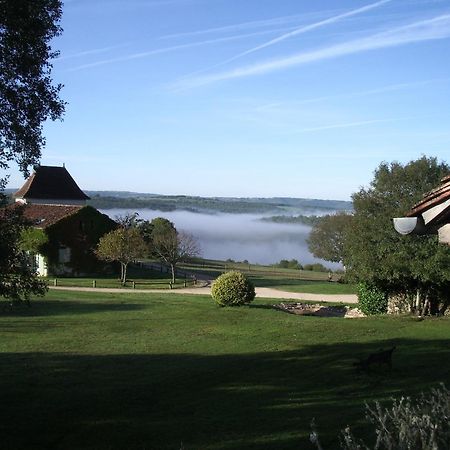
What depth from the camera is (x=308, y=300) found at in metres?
37.8

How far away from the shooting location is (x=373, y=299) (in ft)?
96.5

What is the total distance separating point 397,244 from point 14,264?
18851 mm

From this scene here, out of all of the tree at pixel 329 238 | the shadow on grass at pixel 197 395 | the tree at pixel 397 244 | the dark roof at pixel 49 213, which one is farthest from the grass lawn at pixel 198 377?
the tree at pixel 329 238

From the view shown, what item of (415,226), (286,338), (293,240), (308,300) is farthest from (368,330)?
(293,240)

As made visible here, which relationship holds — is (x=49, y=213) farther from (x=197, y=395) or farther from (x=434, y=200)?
(x=434, y=200)

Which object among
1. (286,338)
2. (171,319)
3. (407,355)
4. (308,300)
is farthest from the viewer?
(308,300)

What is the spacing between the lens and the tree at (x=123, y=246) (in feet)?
155

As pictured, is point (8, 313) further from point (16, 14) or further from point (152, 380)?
point (16, 14)

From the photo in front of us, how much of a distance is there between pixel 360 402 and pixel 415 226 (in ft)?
29.8

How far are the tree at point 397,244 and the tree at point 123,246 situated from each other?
22812 millimetres

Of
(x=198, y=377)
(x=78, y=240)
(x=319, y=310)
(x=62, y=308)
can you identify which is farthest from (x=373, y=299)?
(x=78, y=240)

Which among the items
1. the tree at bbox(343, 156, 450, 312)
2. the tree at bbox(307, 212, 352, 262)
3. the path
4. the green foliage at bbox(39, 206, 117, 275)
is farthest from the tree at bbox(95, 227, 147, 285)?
the tree at bbox(307, 212, 352, 262)

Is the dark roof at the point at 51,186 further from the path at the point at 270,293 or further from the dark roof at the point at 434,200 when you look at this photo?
the dark roof at the point at 434,200

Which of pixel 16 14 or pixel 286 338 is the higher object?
pixel 16 14
